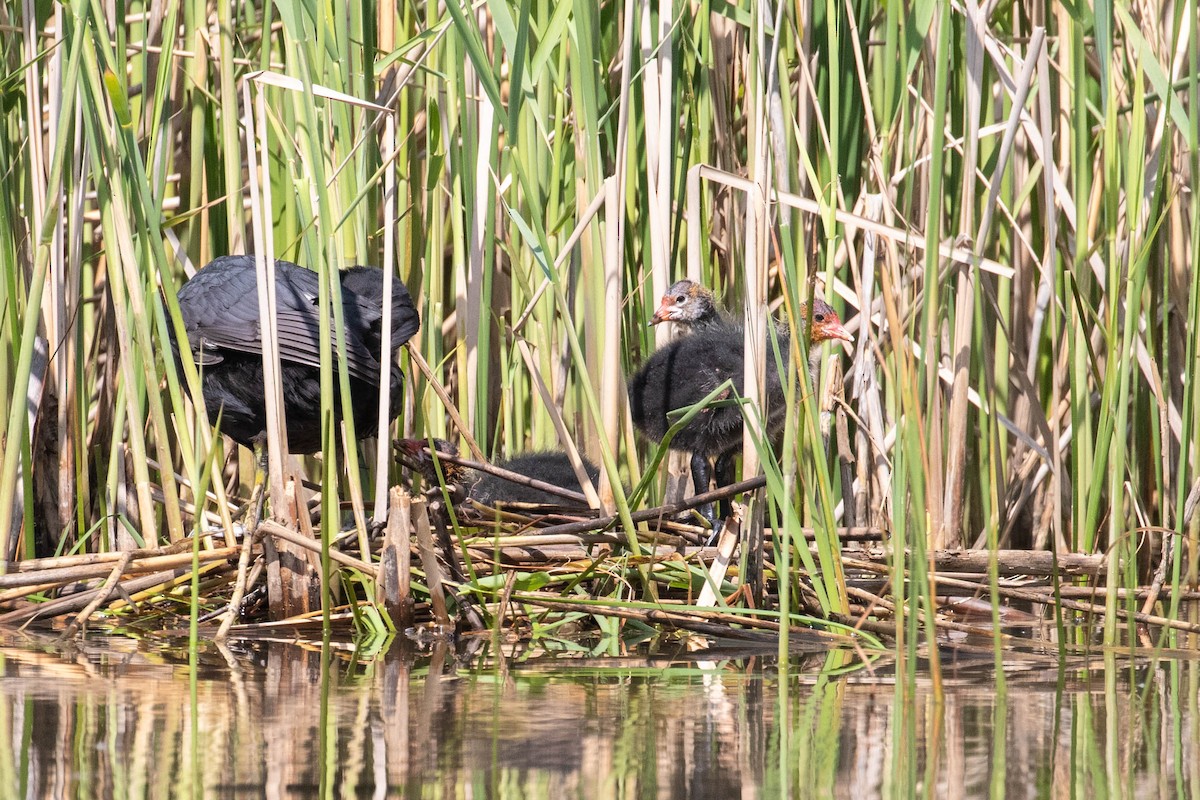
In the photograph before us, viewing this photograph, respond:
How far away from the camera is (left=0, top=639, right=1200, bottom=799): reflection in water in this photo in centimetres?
160

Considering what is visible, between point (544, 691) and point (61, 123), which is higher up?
point (61, 123)

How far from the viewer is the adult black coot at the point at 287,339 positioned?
11.1 ft

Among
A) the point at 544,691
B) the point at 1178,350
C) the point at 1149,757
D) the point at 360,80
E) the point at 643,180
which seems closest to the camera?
the point at 1149,757

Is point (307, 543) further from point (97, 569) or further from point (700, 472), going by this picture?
point (700, 472)

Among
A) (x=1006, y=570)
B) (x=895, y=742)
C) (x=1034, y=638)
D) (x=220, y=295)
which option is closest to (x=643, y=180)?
(x=220, y=295)

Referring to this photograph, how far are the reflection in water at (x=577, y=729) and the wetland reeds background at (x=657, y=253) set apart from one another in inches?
7.8

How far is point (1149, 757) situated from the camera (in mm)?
1727

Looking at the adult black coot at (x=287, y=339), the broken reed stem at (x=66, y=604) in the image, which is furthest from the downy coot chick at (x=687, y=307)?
the broken reed stem at (x=66, y=604)

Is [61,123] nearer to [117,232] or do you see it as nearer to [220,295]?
[117,232]

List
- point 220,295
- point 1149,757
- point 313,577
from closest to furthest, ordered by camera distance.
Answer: point 1149,757 < point 313,577 < point 220,295

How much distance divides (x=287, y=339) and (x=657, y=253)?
3.01ft

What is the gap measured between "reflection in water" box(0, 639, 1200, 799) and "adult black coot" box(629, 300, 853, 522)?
1.16m

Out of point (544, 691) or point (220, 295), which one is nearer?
point (544, 691)

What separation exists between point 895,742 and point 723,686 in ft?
1.57
